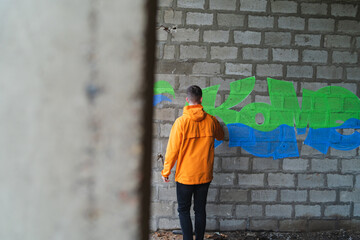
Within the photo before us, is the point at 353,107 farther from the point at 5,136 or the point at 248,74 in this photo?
the point at 5,136

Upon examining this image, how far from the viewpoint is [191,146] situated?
2760 millimetres

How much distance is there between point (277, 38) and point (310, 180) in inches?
73.2

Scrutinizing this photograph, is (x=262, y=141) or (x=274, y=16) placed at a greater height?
(x=274, y=16)

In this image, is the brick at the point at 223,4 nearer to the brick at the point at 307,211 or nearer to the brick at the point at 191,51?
the brick at the point at 191,51

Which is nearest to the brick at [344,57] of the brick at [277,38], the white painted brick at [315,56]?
the white painted brick at [315,56]

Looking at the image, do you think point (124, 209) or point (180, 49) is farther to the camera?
point (180, 49)

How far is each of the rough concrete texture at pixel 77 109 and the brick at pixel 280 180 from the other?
3169 millimetres

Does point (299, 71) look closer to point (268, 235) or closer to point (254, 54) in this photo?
point (254, 54)

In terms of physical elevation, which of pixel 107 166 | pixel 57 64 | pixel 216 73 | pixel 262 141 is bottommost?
pixel 262 141

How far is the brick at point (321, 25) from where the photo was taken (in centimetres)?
328

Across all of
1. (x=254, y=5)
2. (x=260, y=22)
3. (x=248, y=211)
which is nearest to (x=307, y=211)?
(x=248, y=211)

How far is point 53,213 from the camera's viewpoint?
18.7 inches

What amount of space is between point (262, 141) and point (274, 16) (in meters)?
1.56

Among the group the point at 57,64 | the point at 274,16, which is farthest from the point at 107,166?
the point at 274,16
